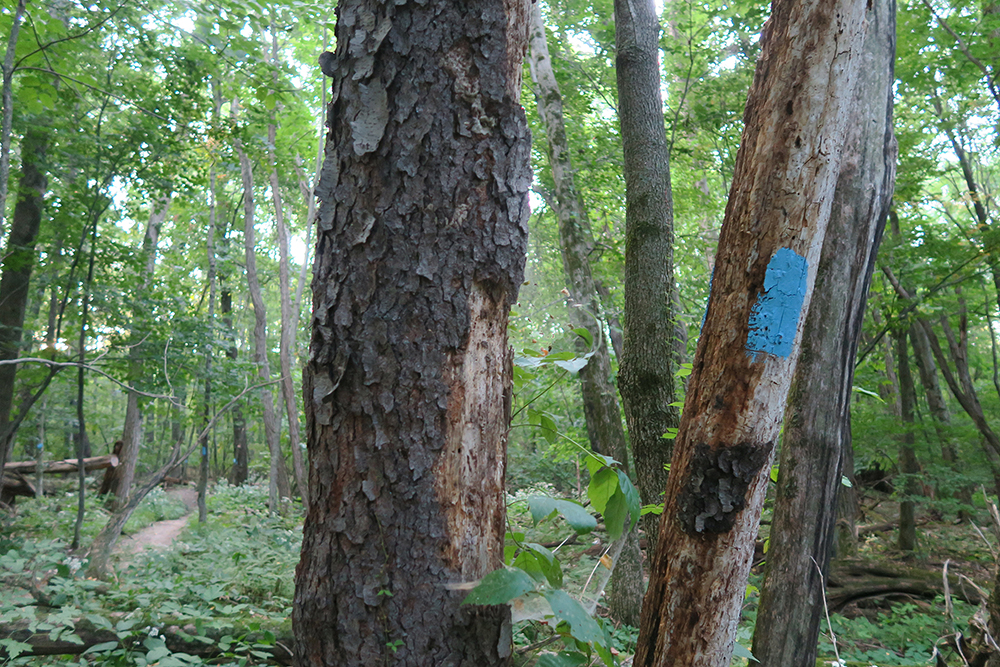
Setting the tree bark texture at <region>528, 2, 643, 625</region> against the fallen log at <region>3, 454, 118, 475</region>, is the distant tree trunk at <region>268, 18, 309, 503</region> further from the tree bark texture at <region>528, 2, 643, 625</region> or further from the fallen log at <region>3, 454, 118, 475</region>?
the tree bark texture at <region>528, 2, 643, 625</region>

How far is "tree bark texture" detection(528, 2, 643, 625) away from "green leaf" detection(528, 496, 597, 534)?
10.4ft

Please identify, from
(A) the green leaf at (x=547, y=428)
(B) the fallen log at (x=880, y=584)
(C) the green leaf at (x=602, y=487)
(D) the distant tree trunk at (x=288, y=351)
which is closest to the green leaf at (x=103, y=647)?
(A) the green leaf at (x=547, y=428)

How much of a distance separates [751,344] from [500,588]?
2.41ft

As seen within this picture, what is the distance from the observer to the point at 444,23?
1240 millimetres

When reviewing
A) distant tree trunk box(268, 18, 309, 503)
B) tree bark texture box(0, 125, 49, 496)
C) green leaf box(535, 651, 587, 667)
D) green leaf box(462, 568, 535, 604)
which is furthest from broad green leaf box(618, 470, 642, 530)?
distant tree trunk box(268, 18, 309, 503)

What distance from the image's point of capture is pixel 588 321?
546 cm

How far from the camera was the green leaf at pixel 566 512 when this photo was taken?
136cm

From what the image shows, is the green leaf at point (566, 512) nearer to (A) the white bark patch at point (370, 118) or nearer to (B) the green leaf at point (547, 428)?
(B) the green leaf at point (547, 428)

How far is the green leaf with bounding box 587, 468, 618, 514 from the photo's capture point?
1.48m

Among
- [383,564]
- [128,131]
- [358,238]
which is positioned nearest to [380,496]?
[383,564]

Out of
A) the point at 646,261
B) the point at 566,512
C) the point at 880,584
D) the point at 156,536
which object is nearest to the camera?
the point at 566,512

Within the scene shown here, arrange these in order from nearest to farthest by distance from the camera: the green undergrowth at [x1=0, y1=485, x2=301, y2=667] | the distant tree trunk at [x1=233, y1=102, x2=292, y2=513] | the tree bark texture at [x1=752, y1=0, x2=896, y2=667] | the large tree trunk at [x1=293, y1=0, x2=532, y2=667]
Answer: the large tree trunk at [x1=293, y1=0, x2=532, y2=667] → the tree bark texture at [x1=752, y1=0, x2=896, y2=667] → the green undergrowth at [x1=0, y1=485, x2=301, y2=667] → the distant tree trunk at [x1=233, y1=102, x2=292, y2=513]

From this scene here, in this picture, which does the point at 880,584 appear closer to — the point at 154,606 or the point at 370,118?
the point at 154,606

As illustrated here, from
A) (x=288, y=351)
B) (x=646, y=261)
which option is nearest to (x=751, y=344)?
(x=646, y=261)
